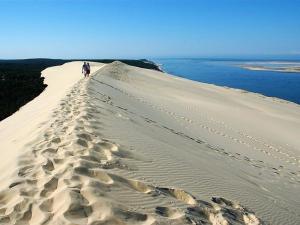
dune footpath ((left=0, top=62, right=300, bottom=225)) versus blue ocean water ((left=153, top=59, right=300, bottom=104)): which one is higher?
dune footpath ((left=0, top=62, right=300, bottom=225))

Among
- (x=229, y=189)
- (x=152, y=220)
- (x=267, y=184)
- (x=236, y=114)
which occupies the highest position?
(x=152, y=220)

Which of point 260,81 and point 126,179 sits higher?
point 126,179

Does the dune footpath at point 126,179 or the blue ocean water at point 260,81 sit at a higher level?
the dune footpath at point 126,179

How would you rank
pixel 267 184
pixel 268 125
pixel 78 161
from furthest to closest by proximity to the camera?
pixel 268 125 → pixel 267 184 → pixel 78 161

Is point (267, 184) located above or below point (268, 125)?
above

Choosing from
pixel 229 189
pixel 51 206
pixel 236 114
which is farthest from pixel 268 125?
pixel 51 206

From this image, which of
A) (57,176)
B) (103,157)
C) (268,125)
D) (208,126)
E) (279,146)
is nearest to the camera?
(57,176)

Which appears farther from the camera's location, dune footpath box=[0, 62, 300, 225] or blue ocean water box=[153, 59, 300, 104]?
blue ocean water box=[153, 59, 300, 104]

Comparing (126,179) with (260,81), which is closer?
(126,179)

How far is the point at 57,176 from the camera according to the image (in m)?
5.07

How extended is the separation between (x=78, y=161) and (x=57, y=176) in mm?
534

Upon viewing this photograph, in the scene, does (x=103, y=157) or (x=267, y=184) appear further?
(x=267, y=184)

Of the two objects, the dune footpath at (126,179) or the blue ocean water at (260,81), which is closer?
the dune footpath at (126,179)

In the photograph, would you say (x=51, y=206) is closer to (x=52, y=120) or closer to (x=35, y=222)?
(x=35, y=222)
